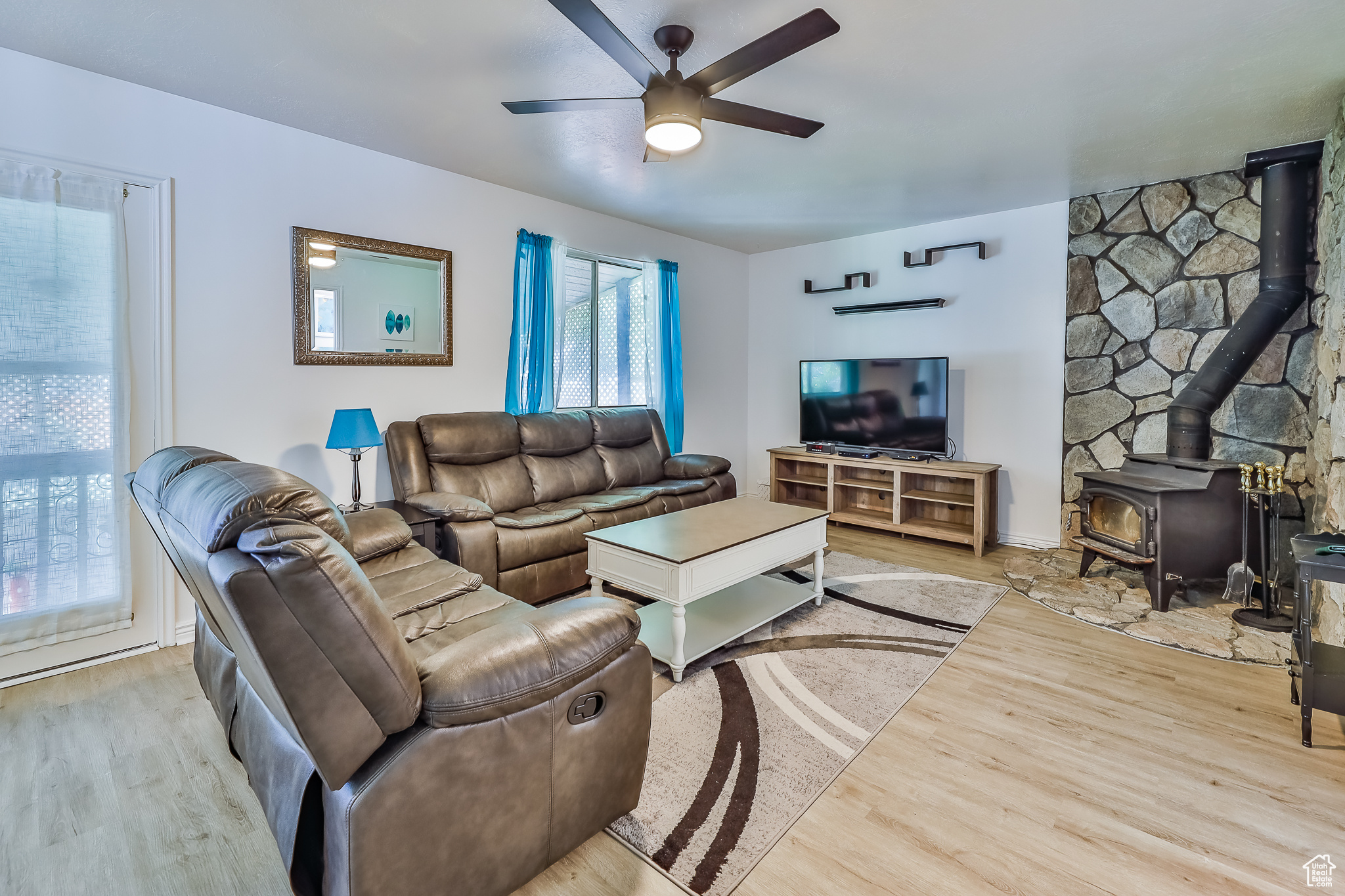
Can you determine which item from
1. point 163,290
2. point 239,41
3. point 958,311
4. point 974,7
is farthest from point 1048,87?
point 163,290

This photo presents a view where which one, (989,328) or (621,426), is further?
(989,328)

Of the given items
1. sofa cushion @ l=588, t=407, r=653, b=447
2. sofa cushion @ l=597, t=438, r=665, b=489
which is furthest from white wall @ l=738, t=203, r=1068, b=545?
sofa cushion @ l=597, t=438, r=665, b=489

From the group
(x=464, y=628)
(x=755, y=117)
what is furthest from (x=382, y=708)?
(x=755, y=117)

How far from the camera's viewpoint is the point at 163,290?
Result: 2773 mm

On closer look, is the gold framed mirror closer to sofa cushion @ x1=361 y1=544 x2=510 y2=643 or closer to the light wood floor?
sofa cushion @ x1=361 y1=544 x2=510 y2=643

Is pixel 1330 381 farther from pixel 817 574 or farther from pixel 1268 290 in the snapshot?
pixel 817 574

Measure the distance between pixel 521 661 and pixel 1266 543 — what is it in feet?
12.5

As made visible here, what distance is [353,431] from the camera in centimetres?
305

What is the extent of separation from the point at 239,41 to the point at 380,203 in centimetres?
118

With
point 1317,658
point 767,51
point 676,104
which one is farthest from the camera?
point 676,104

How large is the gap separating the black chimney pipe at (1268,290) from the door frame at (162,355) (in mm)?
5368

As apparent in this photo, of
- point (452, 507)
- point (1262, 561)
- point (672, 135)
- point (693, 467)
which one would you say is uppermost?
point (672, 135)

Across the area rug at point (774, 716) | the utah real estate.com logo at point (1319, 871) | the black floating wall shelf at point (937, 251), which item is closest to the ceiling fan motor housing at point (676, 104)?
the area rug at point (774, 716)

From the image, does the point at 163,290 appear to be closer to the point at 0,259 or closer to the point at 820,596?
the point at 0,259
